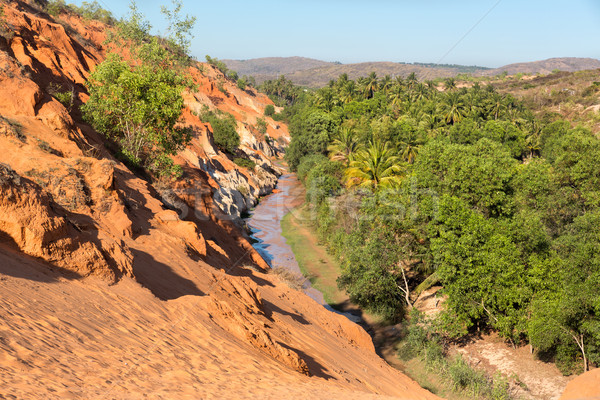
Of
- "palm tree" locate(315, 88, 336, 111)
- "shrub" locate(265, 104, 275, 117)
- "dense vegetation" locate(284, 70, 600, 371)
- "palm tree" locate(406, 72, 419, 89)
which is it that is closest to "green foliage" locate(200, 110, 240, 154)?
"dense vegetation" locate(284, 70, 600, 371)

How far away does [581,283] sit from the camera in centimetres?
1730

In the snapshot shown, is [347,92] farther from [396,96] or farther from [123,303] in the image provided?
[123,303]

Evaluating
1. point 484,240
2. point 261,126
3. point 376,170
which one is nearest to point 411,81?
point 261,126

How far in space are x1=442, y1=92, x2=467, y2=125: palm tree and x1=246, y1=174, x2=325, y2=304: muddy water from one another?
23969 mm

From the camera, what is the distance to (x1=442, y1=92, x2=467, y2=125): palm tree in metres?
66.6

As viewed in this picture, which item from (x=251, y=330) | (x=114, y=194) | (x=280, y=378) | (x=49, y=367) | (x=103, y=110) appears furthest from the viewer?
(x=103, y=110)

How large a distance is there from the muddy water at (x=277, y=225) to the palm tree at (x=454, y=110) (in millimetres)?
23969

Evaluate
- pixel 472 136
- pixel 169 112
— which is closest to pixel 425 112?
pixel 472 136

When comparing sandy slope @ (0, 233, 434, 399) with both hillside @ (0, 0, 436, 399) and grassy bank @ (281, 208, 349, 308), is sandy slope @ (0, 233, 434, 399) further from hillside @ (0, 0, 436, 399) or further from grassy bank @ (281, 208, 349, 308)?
grassy bank @ (281, 208, 349, 308)

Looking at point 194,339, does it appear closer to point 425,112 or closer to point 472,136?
point 472,136

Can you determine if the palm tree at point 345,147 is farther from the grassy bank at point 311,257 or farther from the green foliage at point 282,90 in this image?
the green foliage at point 282,90

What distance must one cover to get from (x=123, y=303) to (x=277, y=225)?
35658 millimetres

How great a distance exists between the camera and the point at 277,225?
46.4m

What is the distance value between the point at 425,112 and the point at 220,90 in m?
44.1
